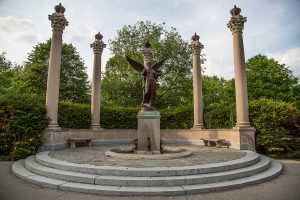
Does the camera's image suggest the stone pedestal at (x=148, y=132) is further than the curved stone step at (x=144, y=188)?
Yes

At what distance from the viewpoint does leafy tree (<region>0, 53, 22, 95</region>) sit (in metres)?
32.5

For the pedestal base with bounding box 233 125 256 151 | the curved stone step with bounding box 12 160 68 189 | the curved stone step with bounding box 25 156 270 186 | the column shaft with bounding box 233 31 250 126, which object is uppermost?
the column shaft with bounding box 233 31 250 126

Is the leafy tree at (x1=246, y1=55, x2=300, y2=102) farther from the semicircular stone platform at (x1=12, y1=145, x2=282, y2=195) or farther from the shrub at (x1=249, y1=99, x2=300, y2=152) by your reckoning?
the semicircular stone platform at (x1=12, y1=145, x2=282, y2=195)

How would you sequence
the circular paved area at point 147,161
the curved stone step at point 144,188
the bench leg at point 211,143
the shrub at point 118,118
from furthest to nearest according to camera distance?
the shrub at point 118,118
the bench leg at point 211,143
the circular paved area at point 147,161
the curved stone step at point 144,188

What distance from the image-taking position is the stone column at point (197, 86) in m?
17.5

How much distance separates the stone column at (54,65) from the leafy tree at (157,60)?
42.7 ft


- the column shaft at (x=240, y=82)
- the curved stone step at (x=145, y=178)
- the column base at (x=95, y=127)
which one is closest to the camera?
the curved stone step at (x=145, y=178)

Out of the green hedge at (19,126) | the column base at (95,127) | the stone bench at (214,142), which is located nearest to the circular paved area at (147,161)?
the green hedge at (19,126)

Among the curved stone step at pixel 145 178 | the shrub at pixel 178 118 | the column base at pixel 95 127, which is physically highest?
the shrub at pixel 178 118

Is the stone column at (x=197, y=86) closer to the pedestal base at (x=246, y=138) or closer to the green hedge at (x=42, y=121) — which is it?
the green hedge at (x=42, y=121)

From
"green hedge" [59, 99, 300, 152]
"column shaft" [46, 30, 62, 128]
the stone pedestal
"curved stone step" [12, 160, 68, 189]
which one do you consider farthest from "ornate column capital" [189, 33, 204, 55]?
"curved stone step" [12, 160, 68, 189]

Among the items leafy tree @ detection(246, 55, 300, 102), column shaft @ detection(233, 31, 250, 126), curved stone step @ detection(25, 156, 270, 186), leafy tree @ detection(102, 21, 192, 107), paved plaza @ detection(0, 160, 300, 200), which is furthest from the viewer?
leafy tree @ detection(246, 55, 300, 102)

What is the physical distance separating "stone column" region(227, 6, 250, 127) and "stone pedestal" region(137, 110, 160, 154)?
17.4ft

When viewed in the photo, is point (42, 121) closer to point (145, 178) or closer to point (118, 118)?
point (118, 118)
